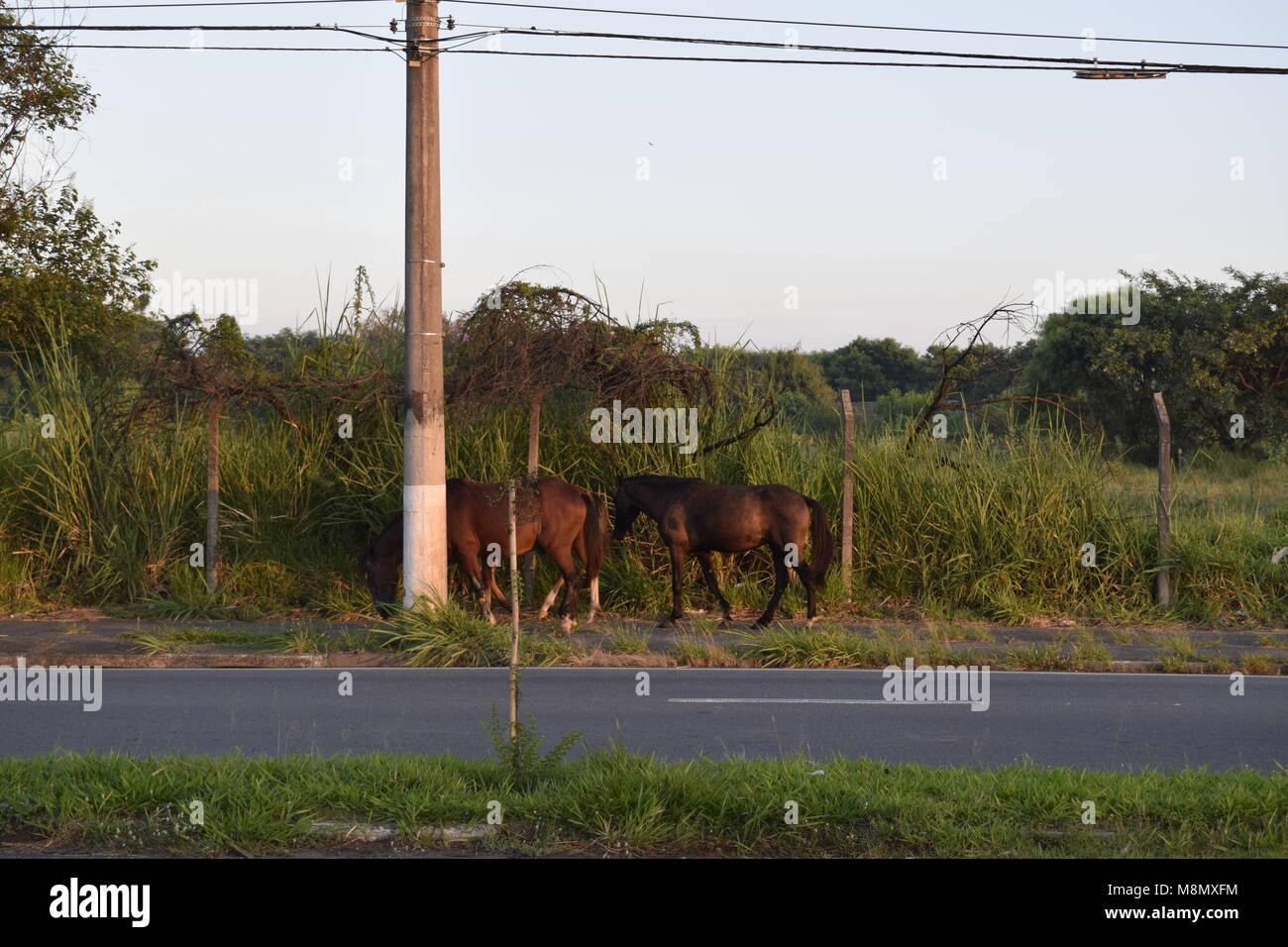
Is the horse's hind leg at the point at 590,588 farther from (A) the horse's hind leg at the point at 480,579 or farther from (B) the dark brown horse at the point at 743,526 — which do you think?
(B) the dark brown horse at the point at 743,526

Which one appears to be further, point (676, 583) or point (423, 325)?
point (676, 583)

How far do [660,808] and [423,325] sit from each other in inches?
286

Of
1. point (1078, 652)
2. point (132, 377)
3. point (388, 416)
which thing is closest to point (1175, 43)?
point (1078, 652)

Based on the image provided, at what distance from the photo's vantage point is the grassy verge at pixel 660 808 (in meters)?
5.74

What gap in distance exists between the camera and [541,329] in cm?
1385

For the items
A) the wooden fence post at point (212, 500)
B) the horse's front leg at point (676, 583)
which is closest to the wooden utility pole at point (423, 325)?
the horse's front leg at point (676, 583)

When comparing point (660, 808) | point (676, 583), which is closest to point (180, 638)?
point (676, 583)

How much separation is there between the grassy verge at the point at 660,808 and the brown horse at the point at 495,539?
21.1 feet

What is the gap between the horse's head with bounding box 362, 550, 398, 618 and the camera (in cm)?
1302

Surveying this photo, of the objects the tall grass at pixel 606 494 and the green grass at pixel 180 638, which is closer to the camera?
the green grass at pixel 180 638

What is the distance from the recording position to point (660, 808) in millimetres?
5902

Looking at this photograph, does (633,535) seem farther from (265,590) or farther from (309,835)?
(309,835)

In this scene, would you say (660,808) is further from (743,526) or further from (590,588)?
(590,588)
